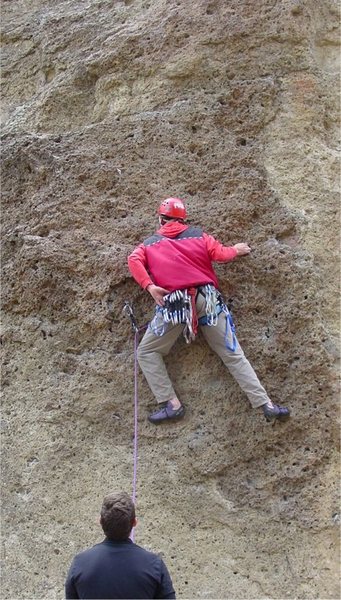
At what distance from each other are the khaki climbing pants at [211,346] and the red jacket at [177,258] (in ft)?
0.54

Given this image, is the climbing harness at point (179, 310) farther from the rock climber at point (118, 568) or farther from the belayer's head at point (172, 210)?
the rock climber at point (118, 568)

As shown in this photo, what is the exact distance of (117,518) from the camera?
267 centimetres

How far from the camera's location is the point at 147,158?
16.7 ft

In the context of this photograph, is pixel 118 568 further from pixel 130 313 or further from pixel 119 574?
pixel 130 313

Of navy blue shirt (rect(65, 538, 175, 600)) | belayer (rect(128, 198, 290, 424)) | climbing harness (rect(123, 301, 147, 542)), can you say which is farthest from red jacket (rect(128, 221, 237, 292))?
navy blue shirt (rect(65, 538, 175, 600))

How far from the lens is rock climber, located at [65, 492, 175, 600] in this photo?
262cm

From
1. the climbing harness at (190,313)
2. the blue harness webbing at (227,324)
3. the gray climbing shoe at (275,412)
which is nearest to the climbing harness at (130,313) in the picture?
the climbing harness at (190,313)

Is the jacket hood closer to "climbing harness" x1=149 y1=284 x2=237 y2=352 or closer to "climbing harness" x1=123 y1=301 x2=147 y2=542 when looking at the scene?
"climbing harness" x1=149 y1=284 x2=237 y2=352

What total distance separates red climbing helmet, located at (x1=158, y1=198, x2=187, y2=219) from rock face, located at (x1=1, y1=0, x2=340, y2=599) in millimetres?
330

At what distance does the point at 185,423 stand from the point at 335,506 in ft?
3.53

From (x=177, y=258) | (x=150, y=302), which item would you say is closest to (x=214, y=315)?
(x=177, y=258)

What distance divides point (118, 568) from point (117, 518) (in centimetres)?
19

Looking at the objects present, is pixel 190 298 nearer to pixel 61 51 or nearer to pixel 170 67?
pixel 170 67

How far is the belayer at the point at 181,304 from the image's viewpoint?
4.25m
